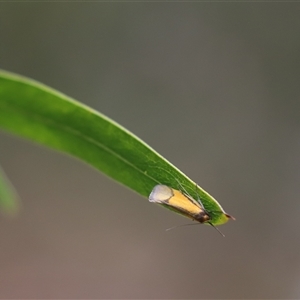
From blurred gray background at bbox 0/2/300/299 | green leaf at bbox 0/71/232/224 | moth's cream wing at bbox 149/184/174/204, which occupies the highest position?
blurred gray background at bbox 0/2/300/299

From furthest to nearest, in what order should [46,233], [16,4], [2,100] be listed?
[46,233]
[16,4]
[2,100]

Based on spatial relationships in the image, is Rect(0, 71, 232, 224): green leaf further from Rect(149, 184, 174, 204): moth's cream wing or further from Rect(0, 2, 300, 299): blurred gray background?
Rect(0, 2, 300, 299): blurred gray background

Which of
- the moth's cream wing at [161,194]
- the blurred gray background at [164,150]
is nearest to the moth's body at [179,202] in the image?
the moth's cream wing at [161,194]

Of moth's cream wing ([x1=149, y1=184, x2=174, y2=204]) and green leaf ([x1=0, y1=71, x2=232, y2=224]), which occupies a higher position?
green leaf ([x1=0, y1=71, x2=232, y2=224])

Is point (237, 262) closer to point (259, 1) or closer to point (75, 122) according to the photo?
point (259, 1)

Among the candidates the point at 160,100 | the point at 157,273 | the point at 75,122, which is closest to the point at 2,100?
the point at 75,122

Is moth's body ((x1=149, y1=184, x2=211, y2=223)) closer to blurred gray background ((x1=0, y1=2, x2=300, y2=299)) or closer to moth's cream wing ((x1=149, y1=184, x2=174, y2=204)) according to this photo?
moth's cream wing ((x1=149, y1=184, x2=174, y2=204))

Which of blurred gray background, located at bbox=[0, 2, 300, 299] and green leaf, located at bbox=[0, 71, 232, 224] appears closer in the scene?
green leaf, located at bbox=[0, 71, 232, 224]

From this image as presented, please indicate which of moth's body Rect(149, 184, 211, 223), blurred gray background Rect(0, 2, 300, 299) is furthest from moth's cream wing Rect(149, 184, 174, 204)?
blurred gray background Rect(0, 2, 300, 299)
